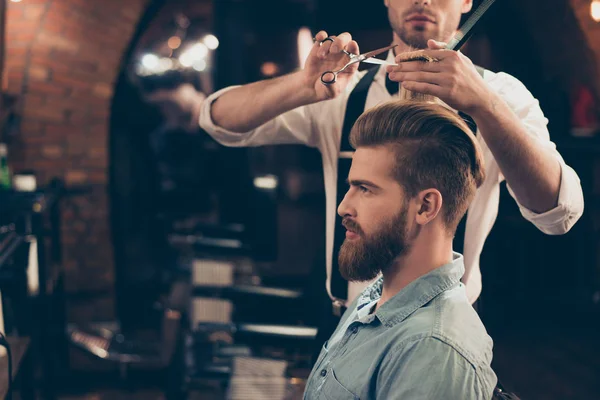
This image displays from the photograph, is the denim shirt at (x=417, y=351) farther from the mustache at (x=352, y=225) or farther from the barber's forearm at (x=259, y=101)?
the barber's forearm at (x=259, y=101)

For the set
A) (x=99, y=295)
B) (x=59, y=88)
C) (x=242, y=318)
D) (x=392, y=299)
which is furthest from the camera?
(x=99, y=295)

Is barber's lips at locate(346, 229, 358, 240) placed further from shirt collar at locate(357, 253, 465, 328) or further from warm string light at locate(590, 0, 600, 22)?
warm string light at locate(590, 0, 600, 22)

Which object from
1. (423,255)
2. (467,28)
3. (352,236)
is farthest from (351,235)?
(467,28)

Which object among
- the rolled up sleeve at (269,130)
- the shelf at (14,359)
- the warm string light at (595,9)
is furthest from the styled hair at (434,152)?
the warm string light at (595,9)

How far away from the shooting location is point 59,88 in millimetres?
4301

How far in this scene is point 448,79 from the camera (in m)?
1.00

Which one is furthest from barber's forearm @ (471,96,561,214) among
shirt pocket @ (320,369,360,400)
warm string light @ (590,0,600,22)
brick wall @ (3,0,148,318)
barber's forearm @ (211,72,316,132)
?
brick wall @ (3,0,148,318)

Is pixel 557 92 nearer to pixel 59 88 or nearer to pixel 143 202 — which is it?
pixel 143 202

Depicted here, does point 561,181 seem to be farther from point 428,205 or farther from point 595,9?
point 595,9

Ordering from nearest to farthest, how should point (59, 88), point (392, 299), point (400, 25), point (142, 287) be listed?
point (392, 299) → point (400, 25) → point (59, 88) → point (142, 287)

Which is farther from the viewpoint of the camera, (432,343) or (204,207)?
(204,207)

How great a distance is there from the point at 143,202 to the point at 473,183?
374cm

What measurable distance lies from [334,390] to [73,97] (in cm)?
378

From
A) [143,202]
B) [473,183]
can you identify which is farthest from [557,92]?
[473,183]
